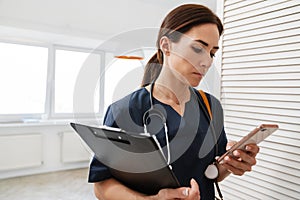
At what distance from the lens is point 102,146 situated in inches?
19.5

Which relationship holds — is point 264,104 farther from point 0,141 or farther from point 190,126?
point 0,141

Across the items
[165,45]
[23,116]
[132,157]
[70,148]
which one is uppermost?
[165,45]

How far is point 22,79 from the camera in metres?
3.32

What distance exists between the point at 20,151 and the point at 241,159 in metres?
3.05

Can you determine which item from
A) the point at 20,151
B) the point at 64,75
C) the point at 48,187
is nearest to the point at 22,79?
the point at 64,75

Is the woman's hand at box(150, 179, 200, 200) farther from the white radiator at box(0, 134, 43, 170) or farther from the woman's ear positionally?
the white radiator at box(0, 134, 43, 170)

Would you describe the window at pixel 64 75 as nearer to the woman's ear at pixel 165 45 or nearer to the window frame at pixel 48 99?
the window frame at pixel 48 99

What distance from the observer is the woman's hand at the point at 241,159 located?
2.18 feet

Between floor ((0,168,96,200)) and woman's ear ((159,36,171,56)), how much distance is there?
Answer: 7.45ft

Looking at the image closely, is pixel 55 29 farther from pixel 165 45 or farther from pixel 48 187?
pixel 165 45

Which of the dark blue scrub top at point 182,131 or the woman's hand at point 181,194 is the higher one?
the dark blue scrub top at point 182,131

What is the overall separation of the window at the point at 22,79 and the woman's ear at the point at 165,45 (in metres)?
3.14

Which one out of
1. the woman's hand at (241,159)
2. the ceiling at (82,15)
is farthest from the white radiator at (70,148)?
the woman's hand at (241,159)

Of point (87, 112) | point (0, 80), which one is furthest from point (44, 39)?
point (87, 112)
